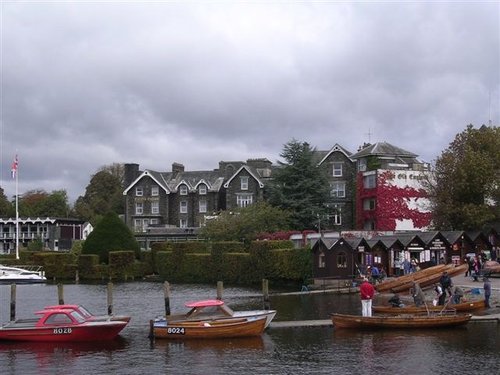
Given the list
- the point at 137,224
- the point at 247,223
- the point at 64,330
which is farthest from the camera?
the point at 137,224

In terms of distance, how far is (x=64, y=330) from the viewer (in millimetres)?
37188

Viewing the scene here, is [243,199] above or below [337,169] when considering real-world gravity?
below

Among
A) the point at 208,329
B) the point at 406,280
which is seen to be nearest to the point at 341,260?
the point at 406,280

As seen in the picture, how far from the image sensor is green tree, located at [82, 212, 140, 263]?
9638cm

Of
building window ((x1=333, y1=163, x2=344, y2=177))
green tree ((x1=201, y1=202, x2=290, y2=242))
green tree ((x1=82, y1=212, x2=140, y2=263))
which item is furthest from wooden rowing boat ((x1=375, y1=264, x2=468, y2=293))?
building window ((x1=333, y1=163, x2=344, y2=177))

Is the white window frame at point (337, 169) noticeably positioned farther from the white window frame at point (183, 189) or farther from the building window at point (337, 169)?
the white window frame at point (183, 189)

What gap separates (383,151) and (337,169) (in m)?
9.58

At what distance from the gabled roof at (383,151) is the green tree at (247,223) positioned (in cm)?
1530

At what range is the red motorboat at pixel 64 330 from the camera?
3719 centimetres

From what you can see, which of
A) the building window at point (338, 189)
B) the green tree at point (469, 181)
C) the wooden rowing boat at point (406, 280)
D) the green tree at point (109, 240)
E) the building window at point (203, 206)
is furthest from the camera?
the building window at point (203, 206)

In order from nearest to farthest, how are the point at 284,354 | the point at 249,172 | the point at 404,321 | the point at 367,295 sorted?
1. the point at 284,354
2. the point at 404,321
3. the point at 367,295
4. the point at 249,172

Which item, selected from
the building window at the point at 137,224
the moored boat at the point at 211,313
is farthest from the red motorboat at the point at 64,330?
the building window at the point at 137,224

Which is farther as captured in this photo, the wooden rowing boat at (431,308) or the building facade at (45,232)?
the building facade at (45,232)

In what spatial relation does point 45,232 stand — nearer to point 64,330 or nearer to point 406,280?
point 406,280
